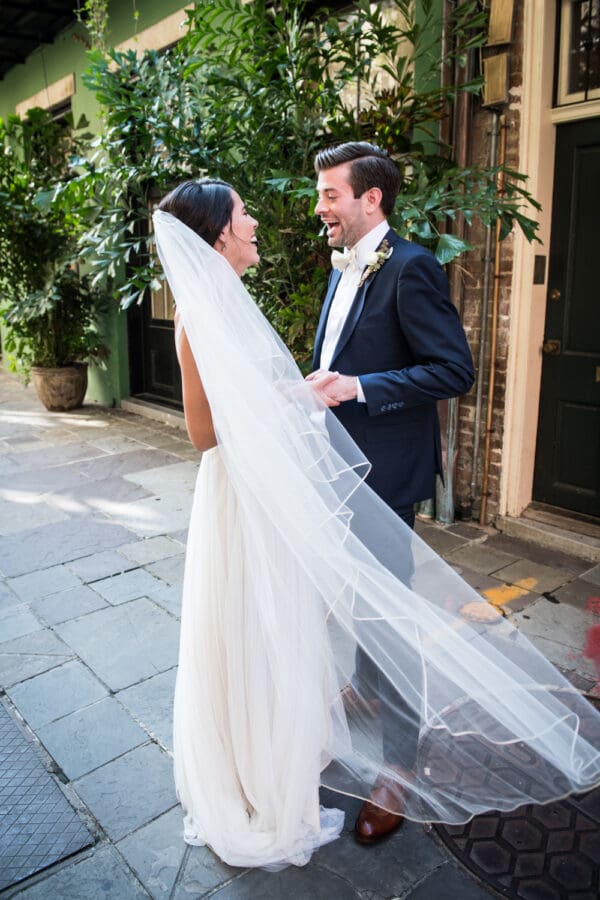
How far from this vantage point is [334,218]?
2.14 metres

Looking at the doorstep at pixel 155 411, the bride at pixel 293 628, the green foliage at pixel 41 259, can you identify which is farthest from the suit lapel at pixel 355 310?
the green foliage at pixel 41 259

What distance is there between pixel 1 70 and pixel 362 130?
8.10 meters

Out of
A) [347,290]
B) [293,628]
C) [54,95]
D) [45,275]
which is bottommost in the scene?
[293,628]

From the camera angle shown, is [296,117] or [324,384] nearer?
[324,384]

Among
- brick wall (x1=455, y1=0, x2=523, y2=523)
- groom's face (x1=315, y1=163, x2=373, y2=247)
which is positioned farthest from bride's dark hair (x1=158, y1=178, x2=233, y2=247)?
brick wall (x1=455, y1=0, x2=523, y2=523)

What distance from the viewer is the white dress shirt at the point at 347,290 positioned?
2.12 m

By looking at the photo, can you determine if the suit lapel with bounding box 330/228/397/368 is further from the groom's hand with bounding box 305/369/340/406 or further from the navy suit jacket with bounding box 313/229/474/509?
the groom's hand with bounding box 305/369/340/406

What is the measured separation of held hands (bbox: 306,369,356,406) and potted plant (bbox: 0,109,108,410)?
618 cm

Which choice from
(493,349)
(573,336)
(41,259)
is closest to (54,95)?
(41,259)

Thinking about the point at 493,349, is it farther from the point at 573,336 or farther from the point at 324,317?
the point at 324,317

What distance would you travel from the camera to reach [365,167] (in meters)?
2.07

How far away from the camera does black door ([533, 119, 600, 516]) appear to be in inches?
159

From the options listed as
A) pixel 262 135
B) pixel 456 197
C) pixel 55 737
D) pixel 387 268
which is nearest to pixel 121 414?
pixel 262 135

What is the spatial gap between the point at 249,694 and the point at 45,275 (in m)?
7.10
